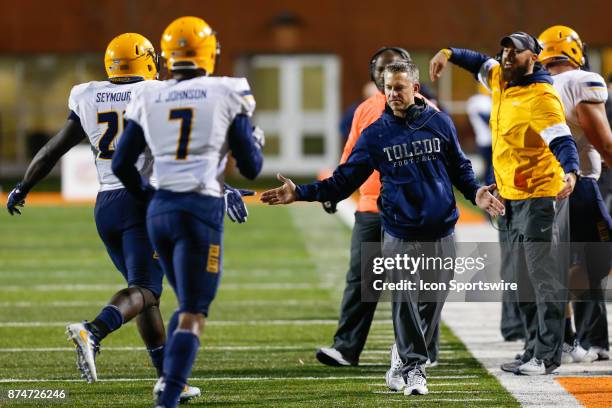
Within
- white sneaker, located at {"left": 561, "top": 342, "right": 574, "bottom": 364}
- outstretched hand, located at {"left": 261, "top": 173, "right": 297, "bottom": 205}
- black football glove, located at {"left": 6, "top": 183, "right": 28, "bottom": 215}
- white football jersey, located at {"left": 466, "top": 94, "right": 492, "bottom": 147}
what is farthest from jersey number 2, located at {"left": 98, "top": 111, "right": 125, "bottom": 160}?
white football jersey, located at {"left": 466, "top": 94, "right": 492, "bottom": 147}

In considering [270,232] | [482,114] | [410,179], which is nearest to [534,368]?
[410,179]

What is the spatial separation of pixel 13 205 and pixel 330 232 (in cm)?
1051

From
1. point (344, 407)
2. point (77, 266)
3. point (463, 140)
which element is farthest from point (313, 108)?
point (344, 407)

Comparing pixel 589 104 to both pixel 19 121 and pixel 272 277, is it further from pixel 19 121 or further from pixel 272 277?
pixel 19 121

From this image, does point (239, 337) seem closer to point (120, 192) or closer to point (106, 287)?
point (120, 192)

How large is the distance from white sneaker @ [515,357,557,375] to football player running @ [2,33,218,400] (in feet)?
6.04

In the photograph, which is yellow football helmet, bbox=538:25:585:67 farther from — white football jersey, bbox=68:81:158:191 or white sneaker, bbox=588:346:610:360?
white football jersey, bbox=68:81:158:191

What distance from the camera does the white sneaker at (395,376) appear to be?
674 cm

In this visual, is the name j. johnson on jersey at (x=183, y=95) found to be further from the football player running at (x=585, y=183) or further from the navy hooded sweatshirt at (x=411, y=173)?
the football player running at (x=585, y=183)

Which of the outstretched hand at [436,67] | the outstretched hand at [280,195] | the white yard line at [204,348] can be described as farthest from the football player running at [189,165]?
the white yard line at [204,348]

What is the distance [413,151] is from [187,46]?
1.43 m

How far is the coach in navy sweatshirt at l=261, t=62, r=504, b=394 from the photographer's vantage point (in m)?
6.61

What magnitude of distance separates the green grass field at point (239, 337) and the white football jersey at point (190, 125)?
4.46 feet

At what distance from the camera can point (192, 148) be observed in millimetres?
5617
